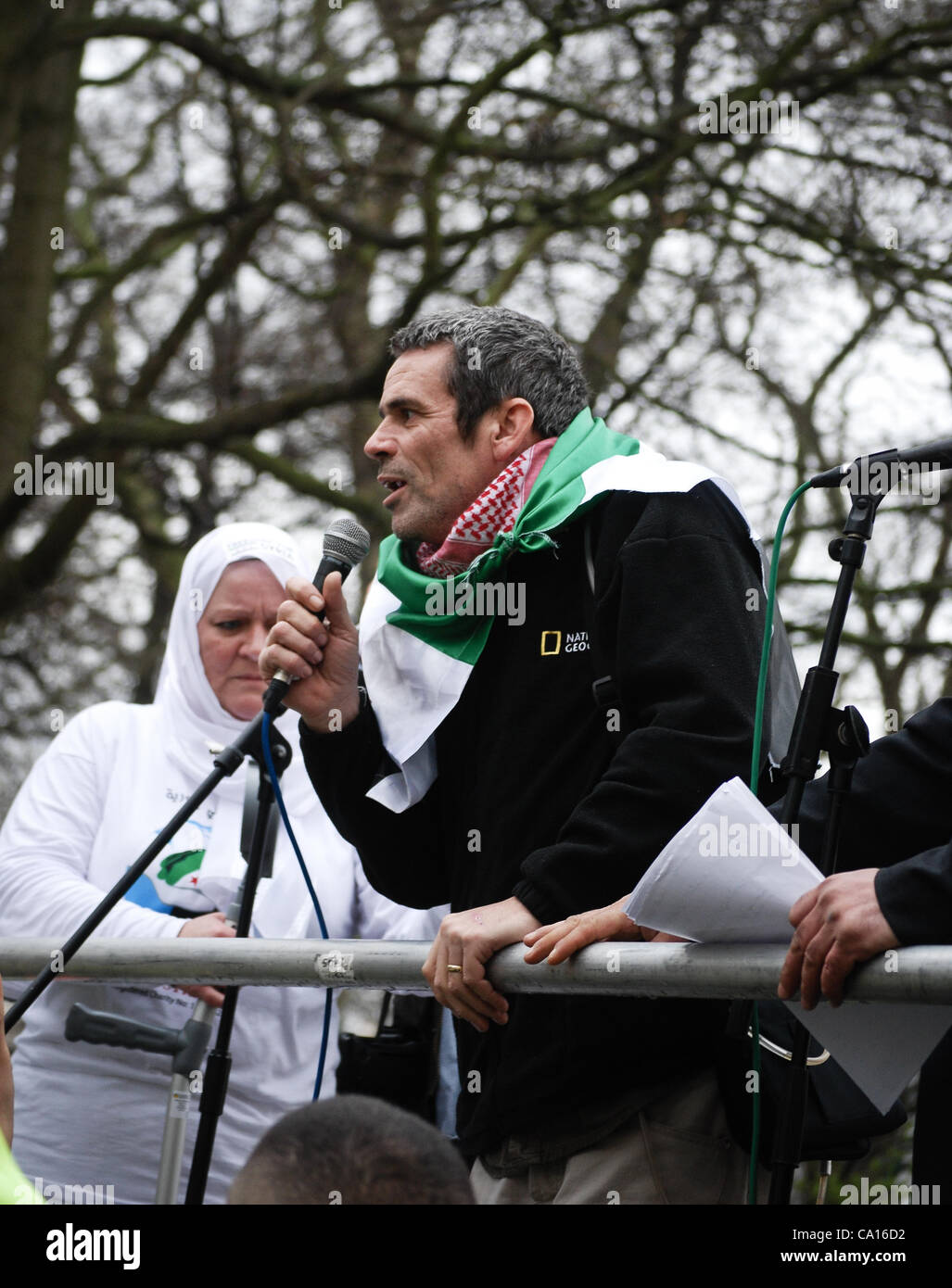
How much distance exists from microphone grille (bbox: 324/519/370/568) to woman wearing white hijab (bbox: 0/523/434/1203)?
0.89 m

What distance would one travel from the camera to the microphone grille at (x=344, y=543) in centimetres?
320

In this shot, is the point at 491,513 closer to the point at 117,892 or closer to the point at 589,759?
the point at 589,759

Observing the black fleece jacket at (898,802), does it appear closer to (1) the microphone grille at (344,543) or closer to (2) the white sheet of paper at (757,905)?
(2) the white sheet of paper at (757,905)

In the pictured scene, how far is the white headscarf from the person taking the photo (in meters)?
4.14

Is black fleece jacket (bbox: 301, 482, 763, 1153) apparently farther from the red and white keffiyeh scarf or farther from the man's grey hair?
the man's grey hair

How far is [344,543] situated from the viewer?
3.20m

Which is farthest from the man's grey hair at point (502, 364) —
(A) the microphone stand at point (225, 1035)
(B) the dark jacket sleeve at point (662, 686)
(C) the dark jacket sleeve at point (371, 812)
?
(A) the microphone stand at point (225, 1035)

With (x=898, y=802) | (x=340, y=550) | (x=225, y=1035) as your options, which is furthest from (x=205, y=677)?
(x=898, y=802)

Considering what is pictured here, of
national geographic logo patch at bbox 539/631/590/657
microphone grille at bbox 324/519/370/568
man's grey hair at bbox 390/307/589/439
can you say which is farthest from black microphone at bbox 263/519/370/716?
national geographic logo patch at bbox 539/631/590/657

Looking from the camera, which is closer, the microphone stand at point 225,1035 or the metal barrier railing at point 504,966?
the metal barrier railing at point 504,966

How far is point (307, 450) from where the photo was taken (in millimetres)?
11570

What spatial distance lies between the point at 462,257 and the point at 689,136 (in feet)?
3.71
